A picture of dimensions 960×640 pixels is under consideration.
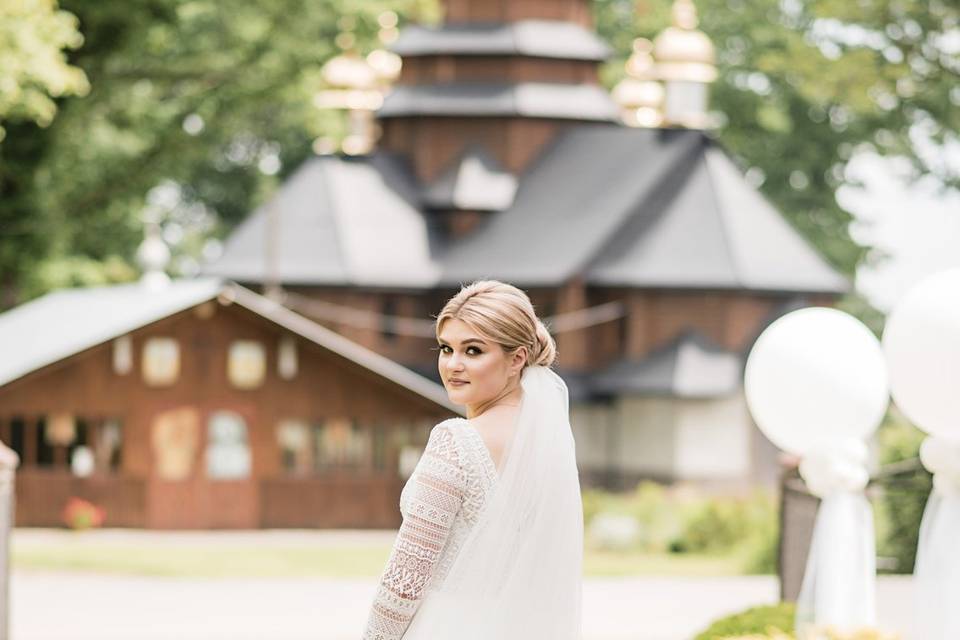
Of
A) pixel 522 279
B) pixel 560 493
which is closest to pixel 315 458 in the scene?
pixel 522 279

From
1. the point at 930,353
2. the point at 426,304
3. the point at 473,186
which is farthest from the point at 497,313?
the point at 473,186

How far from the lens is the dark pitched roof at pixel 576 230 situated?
44.3m

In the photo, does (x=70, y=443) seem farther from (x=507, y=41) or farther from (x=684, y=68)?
(x=684, y=68)

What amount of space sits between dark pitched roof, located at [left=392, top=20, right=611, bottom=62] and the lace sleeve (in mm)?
41667

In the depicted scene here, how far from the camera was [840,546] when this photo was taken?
39.7 feet

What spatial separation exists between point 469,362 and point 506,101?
41.8 m

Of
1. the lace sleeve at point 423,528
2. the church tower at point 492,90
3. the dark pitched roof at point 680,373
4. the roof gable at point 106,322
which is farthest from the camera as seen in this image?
the church tower at point 492,90

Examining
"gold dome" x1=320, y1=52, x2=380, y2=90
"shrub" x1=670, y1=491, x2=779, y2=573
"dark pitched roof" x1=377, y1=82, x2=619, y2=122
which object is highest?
"gold dome" x1=320, y1=52, x2=380, y2=90

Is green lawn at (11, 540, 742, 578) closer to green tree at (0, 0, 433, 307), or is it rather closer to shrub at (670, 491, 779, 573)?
shrub at (670, 491, 779, 573)

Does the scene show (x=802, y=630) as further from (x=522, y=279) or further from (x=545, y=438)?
(x=522, y=279)

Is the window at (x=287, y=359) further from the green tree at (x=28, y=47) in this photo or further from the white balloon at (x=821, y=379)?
the white balloon at (x=821, y=379)

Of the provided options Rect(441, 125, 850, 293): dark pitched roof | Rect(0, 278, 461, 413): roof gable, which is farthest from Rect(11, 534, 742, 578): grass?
Rect(441, 125, 850, 293): dark pitched roof

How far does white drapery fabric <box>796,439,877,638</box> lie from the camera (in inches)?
472

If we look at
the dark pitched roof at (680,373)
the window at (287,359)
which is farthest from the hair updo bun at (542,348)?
the dark pitched roof at (680,373)
